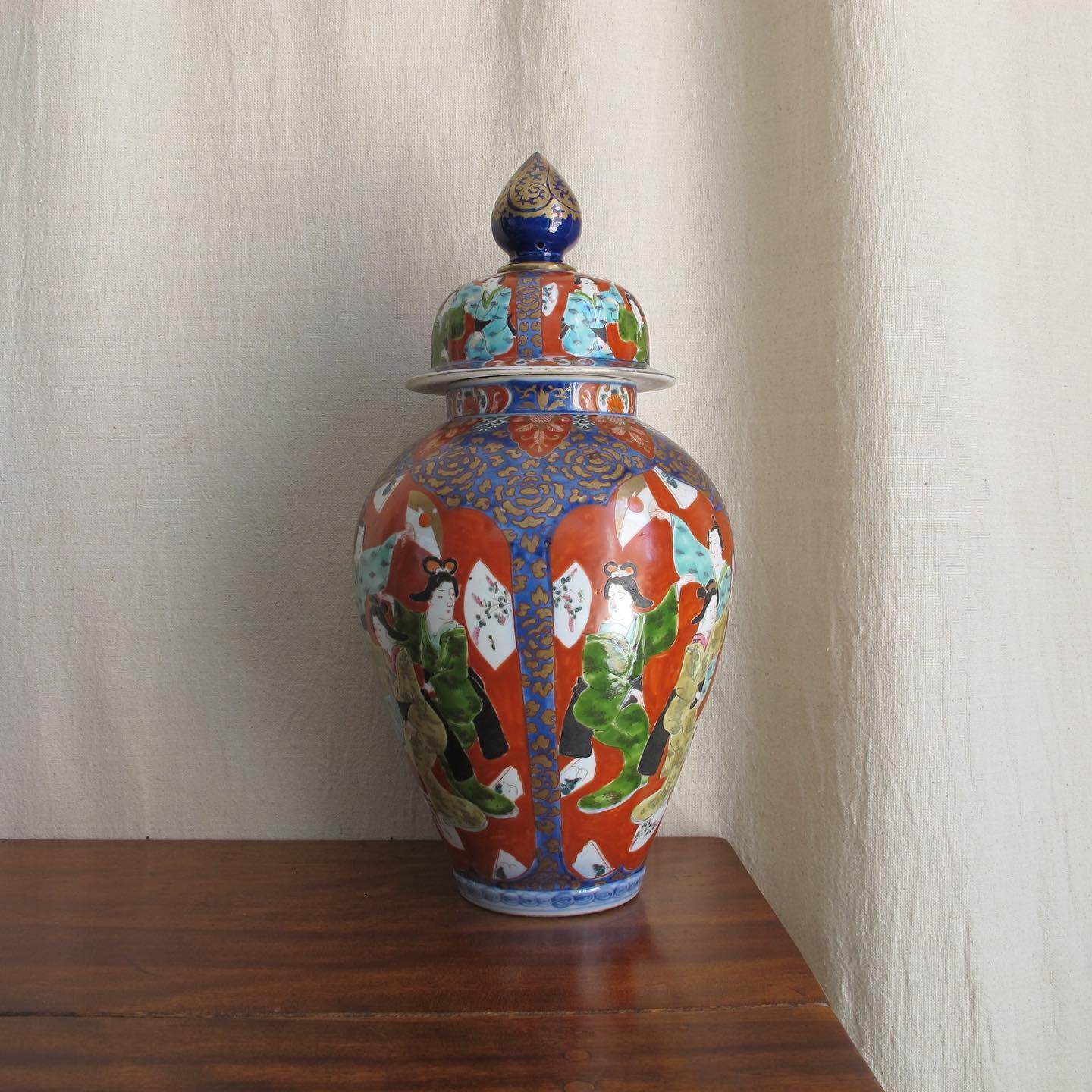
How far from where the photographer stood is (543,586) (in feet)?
→ 2.25

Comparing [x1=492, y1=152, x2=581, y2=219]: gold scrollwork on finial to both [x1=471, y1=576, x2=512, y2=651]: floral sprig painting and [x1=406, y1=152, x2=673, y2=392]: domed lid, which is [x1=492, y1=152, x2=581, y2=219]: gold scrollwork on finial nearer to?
[x1=406, y1=152, x2=673, y2=392]: domed lid

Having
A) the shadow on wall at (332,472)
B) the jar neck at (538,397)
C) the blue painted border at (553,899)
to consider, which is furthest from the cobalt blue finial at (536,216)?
the blue painted border at (553,899)

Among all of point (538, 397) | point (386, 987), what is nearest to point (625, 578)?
point (538, 397)

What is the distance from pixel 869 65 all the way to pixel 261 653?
2.46ft

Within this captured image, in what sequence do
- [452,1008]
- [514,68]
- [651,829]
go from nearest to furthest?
1. [452,1008]
2. [651,829]
3. [514,68]

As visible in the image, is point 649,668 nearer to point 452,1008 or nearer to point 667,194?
point 452,1008

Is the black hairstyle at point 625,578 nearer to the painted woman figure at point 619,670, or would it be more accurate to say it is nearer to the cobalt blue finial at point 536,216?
the painted woman figure at point 619,670

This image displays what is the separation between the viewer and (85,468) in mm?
1035

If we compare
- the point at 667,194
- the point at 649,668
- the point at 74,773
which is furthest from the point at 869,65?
the point at 74,773

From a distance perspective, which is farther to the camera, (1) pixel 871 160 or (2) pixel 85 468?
(2) pixel 85 468

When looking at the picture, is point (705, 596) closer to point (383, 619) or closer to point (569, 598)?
point (569, 598)

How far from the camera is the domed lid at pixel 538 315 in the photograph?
768 mm

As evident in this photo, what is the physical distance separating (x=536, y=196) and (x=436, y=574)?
0.31m

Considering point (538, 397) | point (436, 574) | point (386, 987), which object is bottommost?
point (386, 987)
